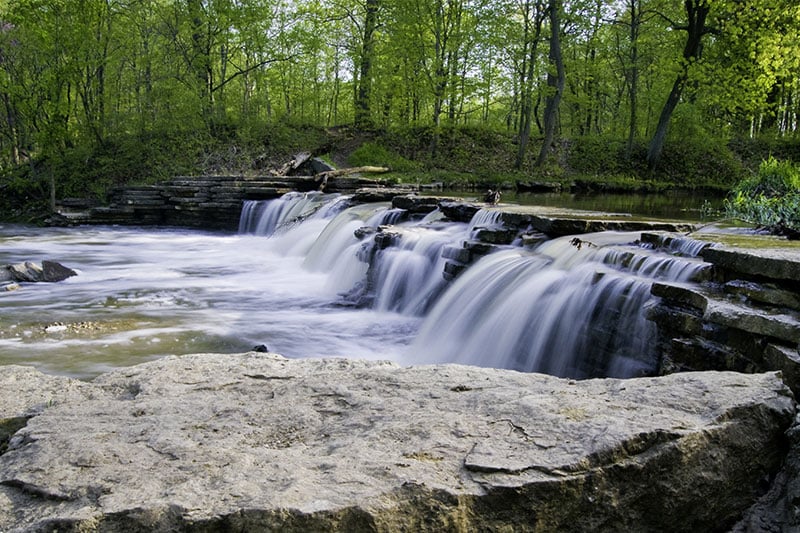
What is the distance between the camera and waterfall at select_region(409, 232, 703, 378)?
5.13 meters

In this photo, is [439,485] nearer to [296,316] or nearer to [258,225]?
[296,316]

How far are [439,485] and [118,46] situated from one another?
21418 millimetres

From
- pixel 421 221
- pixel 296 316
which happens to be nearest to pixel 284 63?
pixel 421 221

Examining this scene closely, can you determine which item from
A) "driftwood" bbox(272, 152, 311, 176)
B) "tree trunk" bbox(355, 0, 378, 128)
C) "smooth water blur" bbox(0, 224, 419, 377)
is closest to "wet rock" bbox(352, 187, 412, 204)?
"smooth water blur" bbox(0, 224, 419, 377)

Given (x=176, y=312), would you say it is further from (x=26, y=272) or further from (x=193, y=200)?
(x=193, y=200)

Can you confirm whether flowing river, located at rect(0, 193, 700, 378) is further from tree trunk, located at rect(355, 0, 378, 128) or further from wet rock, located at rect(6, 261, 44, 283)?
tree trunk, located at rect(355, 0, 378, 128)

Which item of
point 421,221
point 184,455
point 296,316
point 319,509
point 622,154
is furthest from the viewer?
point 622,154

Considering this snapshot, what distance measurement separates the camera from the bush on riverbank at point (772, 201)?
7406 mm

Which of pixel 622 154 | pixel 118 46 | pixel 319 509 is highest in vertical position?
pixel 118 46

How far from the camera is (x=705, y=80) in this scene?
59.4 feet

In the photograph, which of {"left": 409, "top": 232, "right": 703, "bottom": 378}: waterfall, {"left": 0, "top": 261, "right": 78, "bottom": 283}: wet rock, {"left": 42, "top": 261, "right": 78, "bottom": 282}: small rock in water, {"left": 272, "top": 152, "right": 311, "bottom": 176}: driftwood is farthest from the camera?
{"left": 272, "top": 152, "right": 311, "bottom": 176}: driftwood

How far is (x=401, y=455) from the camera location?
2123 mm

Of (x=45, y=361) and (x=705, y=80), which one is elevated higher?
(x=705, y=80)

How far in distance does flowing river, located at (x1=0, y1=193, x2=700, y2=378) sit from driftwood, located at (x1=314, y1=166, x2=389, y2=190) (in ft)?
16.7
